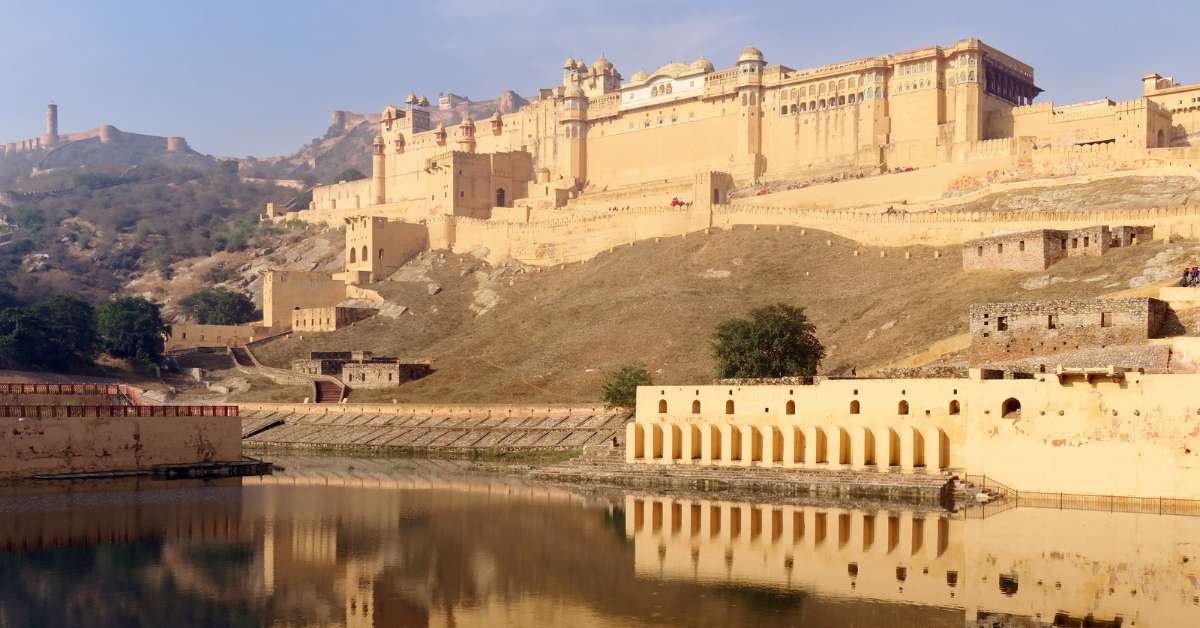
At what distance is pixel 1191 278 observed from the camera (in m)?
39.2

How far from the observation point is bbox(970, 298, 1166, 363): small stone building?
3556cm

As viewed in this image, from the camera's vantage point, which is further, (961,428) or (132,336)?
(132,336)

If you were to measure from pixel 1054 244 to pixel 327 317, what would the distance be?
38.5 metres

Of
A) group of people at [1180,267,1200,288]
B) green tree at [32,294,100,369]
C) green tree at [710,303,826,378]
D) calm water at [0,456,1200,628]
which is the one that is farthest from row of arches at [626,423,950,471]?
green tree at [32,294,100,369]

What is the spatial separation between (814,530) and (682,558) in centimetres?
363

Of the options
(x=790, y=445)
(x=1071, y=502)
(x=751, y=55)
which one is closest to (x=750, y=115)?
(x=751, y=55)

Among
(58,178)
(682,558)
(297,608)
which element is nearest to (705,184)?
(682,558)

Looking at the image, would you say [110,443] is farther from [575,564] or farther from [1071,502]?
[1071,502]

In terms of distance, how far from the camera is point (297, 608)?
70.2ft

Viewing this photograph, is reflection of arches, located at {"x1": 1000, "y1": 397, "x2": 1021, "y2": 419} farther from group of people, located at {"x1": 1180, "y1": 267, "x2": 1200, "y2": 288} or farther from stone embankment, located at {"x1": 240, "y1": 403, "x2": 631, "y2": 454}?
stone embankment, located at {"x1": 240, "y1": 403, "x2": 631, "y2": 454}

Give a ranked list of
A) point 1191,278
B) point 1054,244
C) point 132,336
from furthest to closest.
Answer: point 132,336 → point 1054,244 → point 1191,278

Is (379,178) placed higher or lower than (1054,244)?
higher

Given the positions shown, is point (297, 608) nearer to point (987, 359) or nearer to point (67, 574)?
point (67, 574)

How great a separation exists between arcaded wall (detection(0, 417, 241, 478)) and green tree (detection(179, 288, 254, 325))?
41.5 m
